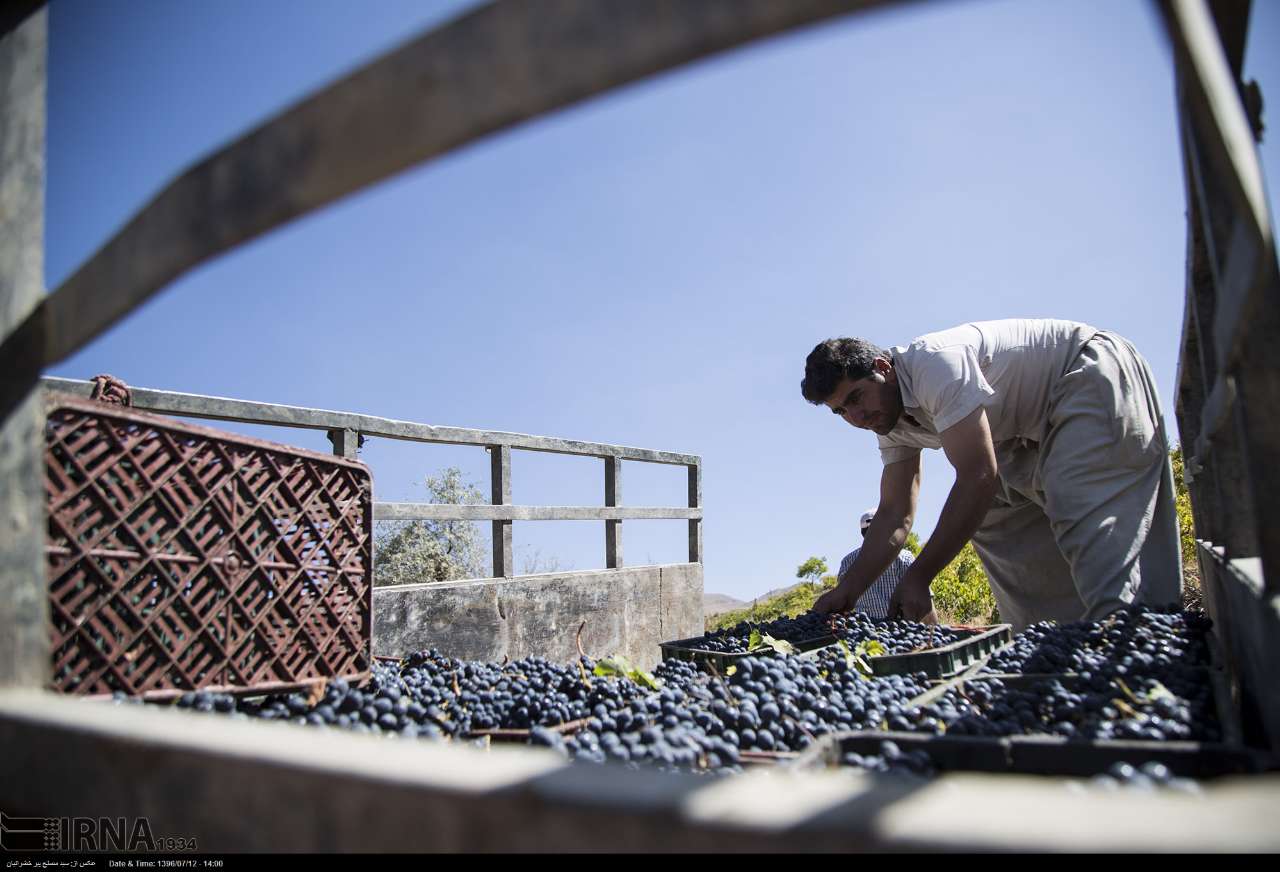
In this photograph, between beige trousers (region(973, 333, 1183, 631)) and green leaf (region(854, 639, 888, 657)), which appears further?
beige trousers (region(973, 333, 1183, 631))

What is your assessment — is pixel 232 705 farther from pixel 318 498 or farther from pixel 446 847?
pixel 446 847

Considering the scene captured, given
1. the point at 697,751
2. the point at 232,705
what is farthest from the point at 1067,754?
the point at 232,705

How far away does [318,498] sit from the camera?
208 cm

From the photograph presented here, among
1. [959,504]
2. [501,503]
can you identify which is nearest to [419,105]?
[959,504]

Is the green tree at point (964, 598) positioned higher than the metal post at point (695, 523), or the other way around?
the metal post at point (695, 523)

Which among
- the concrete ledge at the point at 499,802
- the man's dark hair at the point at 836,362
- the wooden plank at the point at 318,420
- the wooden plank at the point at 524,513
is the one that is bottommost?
the concrete ledge at the point at 499,802

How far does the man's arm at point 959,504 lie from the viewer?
313 cm

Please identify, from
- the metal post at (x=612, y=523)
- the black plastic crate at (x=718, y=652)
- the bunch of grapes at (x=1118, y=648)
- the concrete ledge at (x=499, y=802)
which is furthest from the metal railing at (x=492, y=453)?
the bunch of grapes at (x=1118, y=648)

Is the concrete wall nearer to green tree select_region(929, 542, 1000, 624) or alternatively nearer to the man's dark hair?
the man's dark hair

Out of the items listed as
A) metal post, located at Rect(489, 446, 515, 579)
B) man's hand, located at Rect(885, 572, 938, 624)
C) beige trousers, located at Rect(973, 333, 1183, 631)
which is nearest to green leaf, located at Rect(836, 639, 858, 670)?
man's hand, located at Rect(885, 572, 938, 624)

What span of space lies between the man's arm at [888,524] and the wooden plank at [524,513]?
2.10m

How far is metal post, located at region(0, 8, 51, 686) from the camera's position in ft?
2.91

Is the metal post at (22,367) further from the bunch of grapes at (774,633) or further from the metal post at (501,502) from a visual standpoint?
the metal post at (501,502)

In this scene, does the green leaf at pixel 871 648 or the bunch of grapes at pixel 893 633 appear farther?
the bunch of grapes at pixel 893 633
